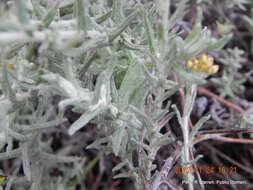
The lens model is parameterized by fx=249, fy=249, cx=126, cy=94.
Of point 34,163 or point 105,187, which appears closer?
point 34,163

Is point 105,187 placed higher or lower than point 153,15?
lower

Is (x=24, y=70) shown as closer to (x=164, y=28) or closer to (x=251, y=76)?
(x=164, y=28)

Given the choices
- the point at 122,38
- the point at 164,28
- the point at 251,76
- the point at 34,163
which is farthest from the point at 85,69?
the point at 251,76

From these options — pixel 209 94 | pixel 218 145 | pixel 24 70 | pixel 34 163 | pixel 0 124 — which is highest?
pixel 24 70

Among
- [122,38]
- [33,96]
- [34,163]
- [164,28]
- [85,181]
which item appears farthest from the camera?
[85,181]

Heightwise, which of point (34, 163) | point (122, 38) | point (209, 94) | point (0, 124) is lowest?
point (34, 163)

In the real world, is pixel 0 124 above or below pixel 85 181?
above

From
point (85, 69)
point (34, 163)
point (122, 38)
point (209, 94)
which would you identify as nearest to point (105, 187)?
point (34, 163)

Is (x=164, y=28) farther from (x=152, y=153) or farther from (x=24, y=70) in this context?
(x=24, y=70)

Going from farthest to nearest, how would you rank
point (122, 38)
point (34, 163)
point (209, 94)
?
1. point (209, 94)
2. point (34, 163)
3. point (122, 38)
